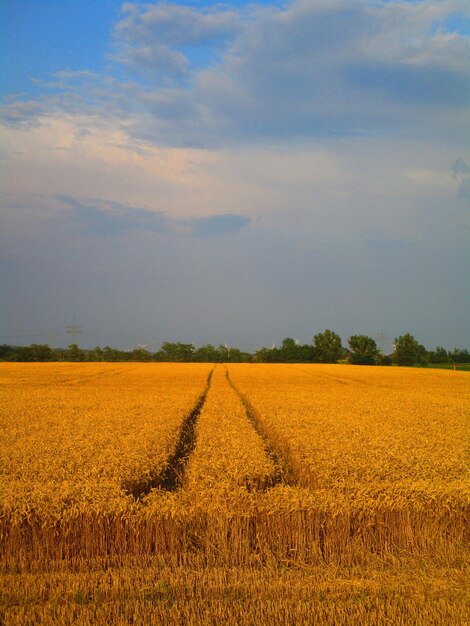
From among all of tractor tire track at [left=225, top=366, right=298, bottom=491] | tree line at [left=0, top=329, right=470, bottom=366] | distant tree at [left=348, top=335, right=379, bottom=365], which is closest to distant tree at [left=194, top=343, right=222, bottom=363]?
tree line at [left=0, top=329, right=470, bottom=366]

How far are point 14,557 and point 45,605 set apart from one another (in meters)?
1.61

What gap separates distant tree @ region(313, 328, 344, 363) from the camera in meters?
109

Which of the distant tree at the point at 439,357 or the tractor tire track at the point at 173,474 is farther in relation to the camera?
the distant tree at the point at 439,357

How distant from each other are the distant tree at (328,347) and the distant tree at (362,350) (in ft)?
9.62

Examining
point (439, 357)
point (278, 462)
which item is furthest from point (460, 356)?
point (278, 462)

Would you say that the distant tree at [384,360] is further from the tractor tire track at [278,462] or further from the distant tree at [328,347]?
the tractor tire track at [278,462]

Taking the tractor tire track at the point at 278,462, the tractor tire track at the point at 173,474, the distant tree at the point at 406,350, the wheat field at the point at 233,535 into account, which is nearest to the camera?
the wheat field at the point at 233,535

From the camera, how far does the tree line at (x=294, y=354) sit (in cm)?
10369

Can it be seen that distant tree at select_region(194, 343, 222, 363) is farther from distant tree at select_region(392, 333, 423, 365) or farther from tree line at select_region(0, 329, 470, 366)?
distant tree at select_region(392, 333, 423, 365)

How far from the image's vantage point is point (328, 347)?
4360 inches

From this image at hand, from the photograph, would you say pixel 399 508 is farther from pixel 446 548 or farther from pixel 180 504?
pixel 180 504

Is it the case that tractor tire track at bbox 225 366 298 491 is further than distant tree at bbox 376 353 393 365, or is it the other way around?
distant tree at bbox 376 353 393 365

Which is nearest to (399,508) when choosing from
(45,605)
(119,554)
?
(119,554)

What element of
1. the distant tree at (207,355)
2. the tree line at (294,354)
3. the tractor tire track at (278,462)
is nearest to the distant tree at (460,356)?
the tree line at (294,354)
